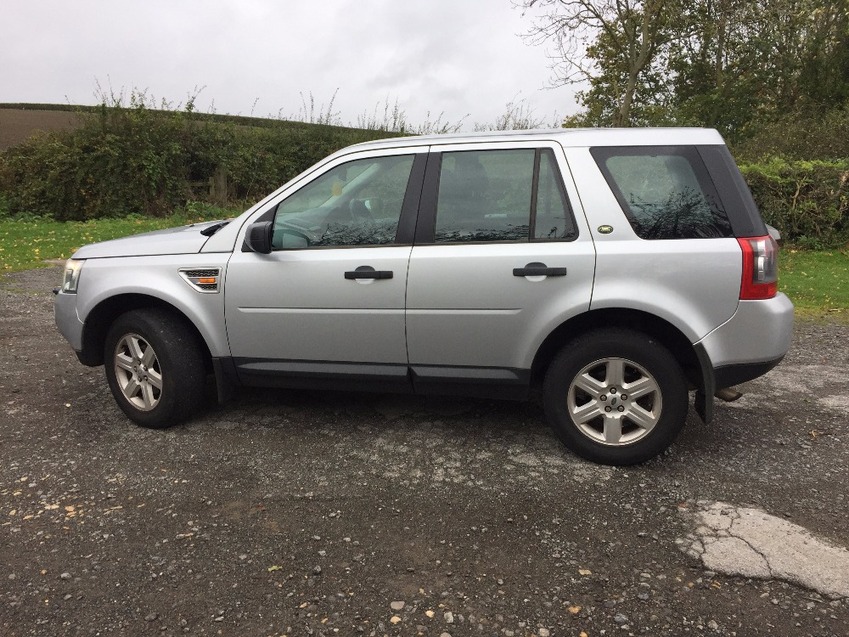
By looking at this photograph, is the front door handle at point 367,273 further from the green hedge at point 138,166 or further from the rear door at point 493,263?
the green hedge at point 138,166

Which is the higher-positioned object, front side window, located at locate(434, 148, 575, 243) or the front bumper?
front side window, located at locate(434, 148, 575, 243)

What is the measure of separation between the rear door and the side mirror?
0.87m

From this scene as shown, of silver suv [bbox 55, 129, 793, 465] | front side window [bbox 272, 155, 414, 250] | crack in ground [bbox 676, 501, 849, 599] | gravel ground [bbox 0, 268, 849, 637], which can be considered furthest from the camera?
front side window [bbox 272, 155, 414, 250]

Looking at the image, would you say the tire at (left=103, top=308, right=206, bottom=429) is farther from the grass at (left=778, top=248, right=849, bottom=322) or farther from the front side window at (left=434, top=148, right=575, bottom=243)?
the grass at (left=778, top=248, right=849, bottom=322)

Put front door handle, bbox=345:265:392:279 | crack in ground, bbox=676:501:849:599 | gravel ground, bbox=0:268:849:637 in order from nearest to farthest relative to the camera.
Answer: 1. gravel ground, bbox=0:268:849:637
2. crack in ground, bbox=676:501:849:599
3. front door handle, bbox=345:265:392:279

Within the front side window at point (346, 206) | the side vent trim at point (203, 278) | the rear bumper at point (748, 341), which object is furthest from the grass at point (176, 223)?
the side vent trim at point (203, 278)

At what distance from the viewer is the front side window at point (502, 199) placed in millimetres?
3885

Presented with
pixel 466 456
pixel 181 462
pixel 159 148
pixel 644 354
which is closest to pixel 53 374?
pixel 181 462

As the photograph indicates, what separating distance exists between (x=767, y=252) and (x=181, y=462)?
3389mm

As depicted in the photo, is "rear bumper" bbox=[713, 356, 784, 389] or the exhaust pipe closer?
"rear bumper" bbox=[713, 356, 784, 389]

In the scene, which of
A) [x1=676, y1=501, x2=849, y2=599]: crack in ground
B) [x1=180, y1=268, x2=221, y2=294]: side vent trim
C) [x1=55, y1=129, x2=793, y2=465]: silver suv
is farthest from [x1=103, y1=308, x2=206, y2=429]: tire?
[x1=676, y1=501, x2=849, y2=599]: crack in ground

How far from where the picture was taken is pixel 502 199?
394cm

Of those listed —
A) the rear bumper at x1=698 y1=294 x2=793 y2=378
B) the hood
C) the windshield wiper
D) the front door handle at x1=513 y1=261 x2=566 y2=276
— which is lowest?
the rear bumper at x1=698 y1=294 x2=793 y2=378

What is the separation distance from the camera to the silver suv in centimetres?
368
